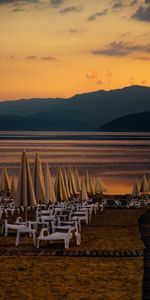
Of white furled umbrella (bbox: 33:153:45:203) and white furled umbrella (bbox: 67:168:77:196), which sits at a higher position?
white furled umbrella (bbox: 67:168:77:196)

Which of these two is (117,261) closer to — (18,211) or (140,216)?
(140,216)

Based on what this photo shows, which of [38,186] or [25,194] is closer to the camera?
[25,194]

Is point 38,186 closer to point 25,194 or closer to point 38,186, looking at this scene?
point 38,186

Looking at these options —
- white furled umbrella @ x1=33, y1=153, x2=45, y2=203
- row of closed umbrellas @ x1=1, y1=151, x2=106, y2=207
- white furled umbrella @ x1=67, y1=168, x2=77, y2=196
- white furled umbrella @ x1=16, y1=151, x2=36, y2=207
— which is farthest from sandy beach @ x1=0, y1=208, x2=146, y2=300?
white furled umbrella @ x1=67, y1=168, x2=77, y2=196

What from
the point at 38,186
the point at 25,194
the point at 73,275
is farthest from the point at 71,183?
the point at 73,275

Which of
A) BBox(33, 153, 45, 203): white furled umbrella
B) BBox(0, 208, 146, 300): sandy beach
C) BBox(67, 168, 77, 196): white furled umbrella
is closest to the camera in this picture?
BBox(0, 208, 146, 300): sandy beach

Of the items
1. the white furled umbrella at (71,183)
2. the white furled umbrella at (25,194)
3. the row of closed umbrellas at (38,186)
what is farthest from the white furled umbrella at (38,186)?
the white furled umbrella at (71,183)

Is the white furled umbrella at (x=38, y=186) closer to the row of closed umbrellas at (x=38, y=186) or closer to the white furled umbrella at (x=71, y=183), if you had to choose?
the row of closed umbrellas at (x=38, y=186)

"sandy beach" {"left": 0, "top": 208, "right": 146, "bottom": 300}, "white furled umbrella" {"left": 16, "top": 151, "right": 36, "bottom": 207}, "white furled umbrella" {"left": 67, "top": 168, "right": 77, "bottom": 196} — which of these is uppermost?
"white furled umbrella" {"left": 67, "top": 168, "right": 77, "bottom": 196}

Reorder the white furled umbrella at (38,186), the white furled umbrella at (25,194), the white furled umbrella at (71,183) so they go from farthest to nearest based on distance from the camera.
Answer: the white furled umbrella at (71,183), the white furled umbrella at (38,186), the white furled umbrella at (25,194)

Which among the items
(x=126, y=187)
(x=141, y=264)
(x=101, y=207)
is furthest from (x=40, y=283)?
(x=126, y=187)

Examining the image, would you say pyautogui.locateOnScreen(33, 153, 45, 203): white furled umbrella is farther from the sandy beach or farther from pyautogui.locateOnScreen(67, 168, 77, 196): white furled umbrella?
pyautogui.locateOnScreen(67, 168, 77, 196): white furled umbrella

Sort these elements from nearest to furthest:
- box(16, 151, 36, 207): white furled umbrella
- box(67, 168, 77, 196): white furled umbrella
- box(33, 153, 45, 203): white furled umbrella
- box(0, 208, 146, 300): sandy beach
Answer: box(0, 208, 146, 300): sandy beach < box(16, 151, 36, 207): white furled umbrella < box(33, 153, 45, 203): white furled umbrella < box(67, 168, 77, 196): white furled umbrella

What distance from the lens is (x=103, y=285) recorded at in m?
8.89
